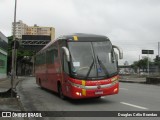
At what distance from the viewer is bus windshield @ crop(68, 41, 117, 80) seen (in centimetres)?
1458

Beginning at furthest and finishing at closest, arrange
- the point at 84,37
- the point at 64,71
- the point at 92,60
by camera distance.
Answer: the point at 64,71
the point at 84,37
the point at 92,60

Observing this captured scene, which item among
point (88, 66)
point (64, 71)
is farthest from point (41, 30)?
point (88, 66)

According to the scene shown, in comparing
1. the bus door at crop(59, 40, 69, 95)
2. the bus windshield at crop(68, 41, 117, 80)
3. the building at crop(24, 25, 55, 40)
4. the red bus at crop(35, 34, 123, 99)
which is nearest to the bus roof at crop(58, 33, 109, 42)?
the red bus at crop(35, 34, 123, 99)

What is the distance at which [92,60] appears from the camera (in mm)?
14875

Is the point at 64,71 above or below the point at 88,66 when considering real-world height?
below

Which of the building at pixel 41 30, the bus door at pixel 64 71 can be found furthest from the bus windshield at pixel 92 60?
the building at pixel 41 30

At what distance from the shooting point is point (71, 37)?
15.4m

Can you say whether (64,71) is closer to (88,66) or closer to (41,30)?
(88,66)

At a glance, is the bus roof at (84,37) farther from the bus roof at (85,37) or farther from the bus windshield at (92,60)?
the bus windshield at (92,60)

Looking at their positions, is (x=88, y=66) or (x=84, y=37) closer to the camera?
(x=88, y=66)

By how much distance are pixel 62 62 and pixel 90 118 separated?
5.49 metres

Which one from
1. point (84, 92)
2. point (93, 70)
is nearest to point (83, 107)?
point (84, 92)

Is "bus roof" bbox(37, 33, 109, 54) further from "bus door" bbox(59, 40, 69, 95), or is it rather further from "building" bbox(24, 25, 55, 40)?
"building" bbox(24, 25, 55, 40)

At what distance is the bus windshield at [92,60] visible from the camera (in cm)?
1458
